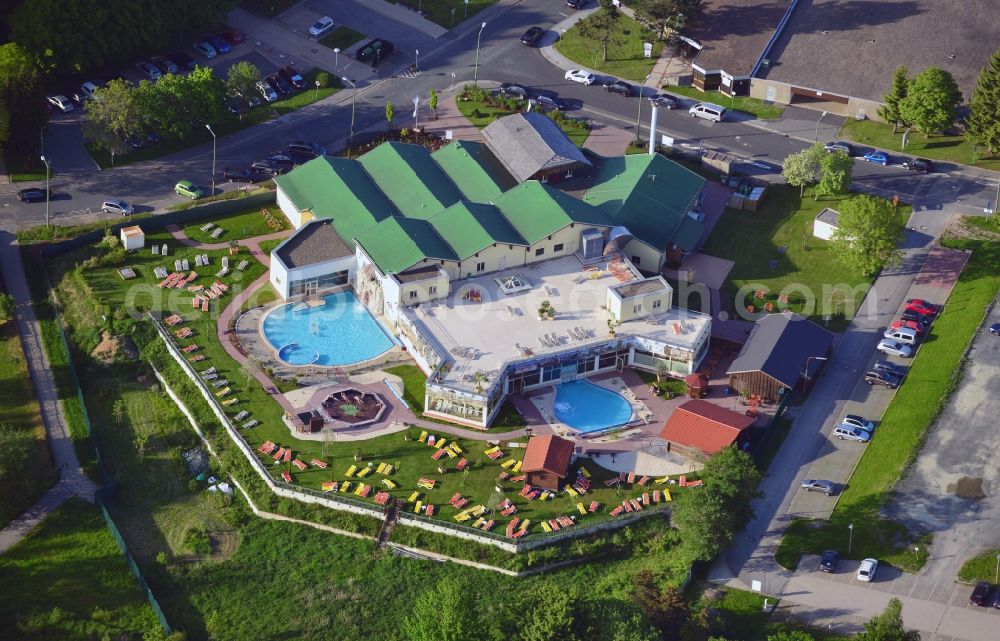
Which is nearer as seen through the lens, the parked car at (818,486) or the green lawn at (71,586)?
the green lawn at (71,586)

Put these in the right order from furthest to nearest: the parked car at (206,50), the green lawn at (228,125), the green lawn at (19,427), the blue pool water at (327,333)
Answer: the parked car at (206,50) < the green lawn at (228,125) < the blue pool water at (327,333) < the green lawn at (19,427)

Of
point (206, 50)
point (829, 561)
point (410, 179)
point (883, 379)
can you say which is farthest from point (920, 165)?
point (206, 50)

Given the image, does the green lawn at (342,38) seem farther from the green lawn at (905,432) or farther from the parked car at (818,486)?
the parked car at (818,486)

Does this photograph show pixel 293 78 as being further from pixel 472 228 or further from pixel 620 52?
pixel 472 228

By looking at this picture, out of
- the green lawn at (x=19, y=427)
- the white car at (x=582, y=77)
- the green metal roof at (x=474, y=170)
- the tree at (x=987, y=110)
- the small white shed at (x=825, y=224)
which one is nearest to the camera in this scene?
the green lawn at (x=19, y=427)

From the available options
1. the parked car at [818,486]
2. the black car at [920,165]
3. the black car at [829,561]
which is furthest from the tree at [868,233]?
the black car at [829,561]

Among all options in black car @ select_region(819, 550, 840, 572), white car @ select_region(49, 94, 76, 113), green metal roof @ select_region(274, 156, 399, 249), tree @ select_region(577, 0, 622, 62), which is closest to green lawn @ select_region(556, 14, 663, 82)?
tree @ select_region(577, 0, 622, 62)

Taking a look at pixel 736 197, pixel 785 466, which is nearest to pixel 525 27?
pixel 736 197
